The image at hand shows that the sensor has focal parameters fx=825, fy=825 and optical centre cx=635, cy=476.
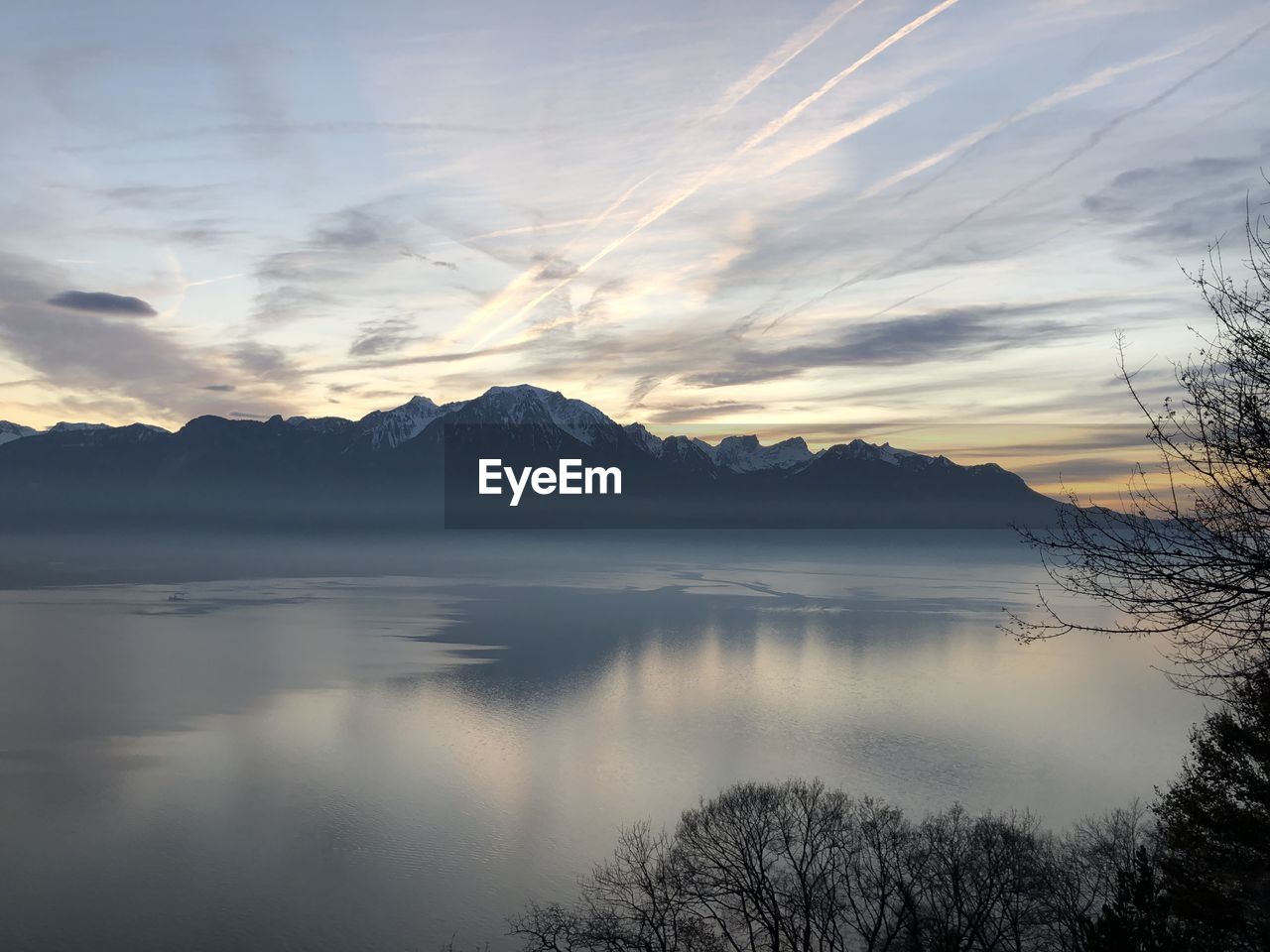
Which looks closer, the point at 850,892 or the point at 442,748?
the point at 850,892

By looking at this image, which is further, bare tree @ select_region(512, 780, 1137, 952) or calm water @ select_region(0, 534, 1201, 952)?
calm water @ select_region(0, 534, 1201, 952)

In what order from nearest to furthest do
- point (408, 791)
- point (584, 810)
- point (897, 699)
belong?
1. point (584, 810)
2. point (408, 791)
3. point (897, 699)

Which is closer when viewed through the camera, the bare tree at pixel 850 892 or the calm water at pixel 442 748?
the bare tree at pixel 850 892

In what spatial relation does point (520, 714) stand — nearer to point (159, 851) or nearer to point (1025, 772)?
point (159, 851)

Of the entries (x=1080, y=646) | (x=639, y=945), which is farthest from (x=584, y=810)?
(x=1080, y=646)

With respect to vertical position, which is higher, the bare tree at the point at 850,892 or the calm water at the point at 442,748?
the bare tree at the point at 850,892

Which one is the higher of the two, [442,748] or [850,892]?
[850,892]

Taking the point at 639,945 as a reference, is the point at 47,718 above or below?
below

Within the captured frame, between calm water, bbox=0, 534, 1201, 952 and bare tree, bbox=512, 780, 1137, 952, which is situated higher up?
bare tree, bbox=512, 780, 1137, 952
